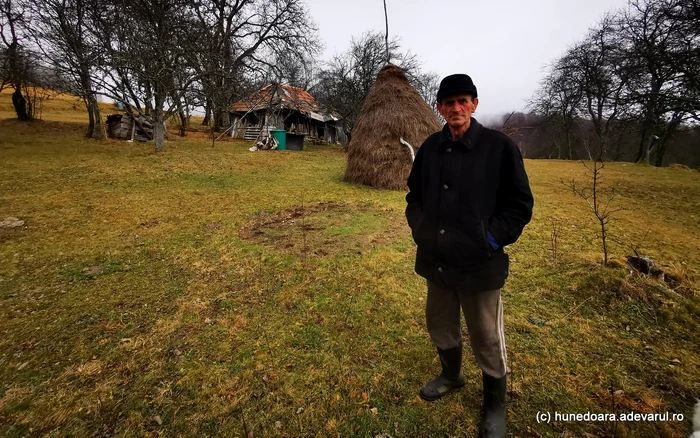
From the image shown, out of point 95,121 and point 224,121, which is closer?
point 95,121

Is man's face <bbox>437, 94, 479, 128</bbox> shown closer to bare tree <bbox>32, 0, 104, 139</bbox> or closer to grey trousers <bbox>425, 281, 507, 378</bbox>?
grey trousers <bbox>425, 281, 507, 378</bbox>

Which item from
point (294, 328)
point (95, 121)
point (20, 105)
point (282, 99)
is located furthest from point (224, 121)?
point (294, 328)

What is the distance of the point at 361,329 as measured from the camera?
9.53 feet

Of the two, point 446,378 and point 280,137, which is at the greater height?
point 280,137

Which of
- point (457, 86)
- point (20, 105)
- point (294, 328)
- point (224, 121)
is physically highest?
point (224, 121)

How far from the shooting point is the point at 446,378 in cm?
215

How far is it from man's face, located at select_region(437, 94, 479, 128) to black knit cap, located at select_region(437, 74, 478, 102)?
0.10 ft

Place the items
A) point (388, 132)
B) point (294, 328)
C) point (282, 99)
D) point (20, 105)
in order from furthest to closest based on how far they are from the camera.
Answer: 1. point (282, 99)
2. point (20, 105)
3. point (388, 132)
4. point (294, 328)

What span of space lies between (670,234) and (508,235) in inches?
273

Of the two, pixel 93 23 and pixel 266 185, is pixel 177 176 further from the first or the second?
pixel 93 23

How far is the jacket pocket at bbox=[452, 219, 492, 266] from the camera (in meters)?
1.62

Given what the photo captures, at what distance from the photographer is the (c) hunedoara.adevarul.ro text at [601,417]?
73.8 inches

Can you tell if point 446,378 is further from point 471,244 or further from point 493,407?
point 471,244

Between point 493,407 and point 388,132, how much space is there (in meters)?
8.59
